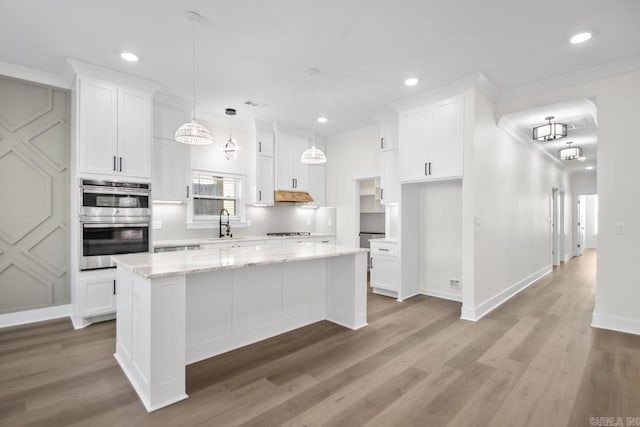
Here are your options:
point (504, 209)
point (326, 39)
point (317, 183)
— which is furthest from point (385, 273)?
point (326, 39)

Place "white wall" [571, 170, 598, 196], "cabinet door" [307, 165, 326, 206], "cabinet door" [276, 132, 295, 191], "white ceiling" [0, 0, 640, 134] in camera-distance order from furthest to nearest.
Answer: "white wall" [571, 170, 598, 196]
"cabinet door" [307, 165, 326, 206]
"cabinet door" [276, 132, 295, 191]
"white ceiling" [0, 0, 640, 134]

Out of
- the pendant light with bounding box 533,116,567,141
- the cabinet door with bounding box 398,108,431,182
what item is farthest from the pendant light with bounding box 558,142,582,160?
the cabinet door with bounding box 398,108,431,182

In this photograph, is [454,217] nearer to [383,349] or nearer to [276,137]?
[383,349]

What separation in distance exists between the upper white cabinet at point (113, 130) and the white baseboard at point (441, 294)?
4.32 meters

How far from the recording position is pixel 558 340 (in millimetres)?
3166

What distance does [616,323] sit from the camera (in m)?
3.42

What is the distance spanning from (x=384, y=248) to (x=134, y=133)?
3.80m

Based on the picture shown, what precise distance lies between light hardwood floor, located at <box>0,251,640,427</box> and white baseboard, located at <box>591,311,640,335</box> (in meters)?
0.12

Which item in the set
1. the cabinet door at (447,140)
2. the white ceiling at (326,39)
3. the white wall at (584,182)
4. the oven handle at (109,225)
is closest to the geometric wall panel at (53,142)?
the white ceiling at (326,39)

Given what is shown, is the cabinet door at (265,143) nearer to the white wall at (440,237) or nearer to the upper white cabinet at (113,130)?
the upper white cabinet at (113,130)

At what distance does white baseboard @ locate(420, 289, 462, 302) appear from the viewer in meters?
4.58

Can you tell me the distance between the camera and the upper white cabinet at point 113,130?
11.5 ft

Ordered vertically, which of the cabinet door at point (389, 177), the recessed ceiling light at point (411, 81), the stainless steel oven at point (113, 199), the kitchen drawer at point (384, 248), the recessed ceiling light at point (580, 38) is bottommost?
the kitchen drawer at point (384, 248)

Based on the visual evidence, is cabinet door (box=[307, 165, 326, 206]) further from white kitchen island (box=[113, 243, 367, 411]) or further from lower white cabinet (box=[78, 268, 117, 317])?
lower white cabinet (box=[78, 268, 117, 317])
